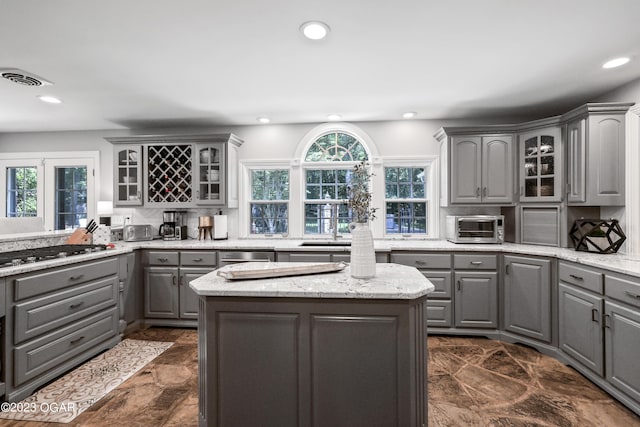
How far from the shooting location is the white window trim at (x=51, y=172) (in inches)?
180

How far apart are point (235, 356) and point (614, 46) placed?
3296 millimetres

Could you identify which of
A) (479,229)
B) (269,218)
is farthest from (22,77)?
(479,229)

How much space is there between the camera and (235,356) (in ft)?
5.41

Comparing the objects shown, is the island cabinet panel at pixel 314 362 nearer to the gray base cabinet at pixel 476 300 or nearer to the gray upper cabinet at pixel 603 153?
the gray base cabinet at pixel 476 300

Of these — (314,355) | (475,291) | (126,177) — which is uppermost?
(126,177)

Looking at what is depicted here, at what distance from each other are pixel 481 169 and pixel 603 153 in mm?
1043

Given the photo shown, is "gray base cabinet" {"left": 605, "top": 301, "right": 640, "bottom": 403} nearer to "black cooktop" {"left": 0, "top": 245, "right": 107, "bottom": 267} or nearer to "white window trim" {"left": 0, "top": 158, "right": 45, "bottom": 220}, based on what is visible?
"black cooktop" {"left": 0, "top": 245, "right": 107, "bottom": 267}

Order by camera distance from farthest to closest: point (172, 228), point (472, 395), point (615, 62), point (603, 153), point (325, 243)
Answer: point (172, 228) → point (325, 243) → point (603, 153) → point (615, 62) → point (472, 395)

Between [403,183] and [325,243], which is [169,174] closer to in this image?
[325,243]

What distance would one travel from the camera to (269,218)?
4465mm

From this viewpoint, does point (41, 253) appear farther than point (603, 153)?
No

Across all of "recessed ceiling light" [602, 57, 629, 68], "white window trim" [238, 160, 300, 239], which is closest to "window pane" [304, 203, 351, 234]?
"white window trim" [238, 160, 300, 239]

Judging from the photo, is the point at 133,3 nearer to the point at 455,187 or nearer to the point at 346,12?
the point at 346,12

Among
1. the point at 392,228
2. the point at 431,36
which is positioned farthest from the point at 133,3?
the point at 392,228
